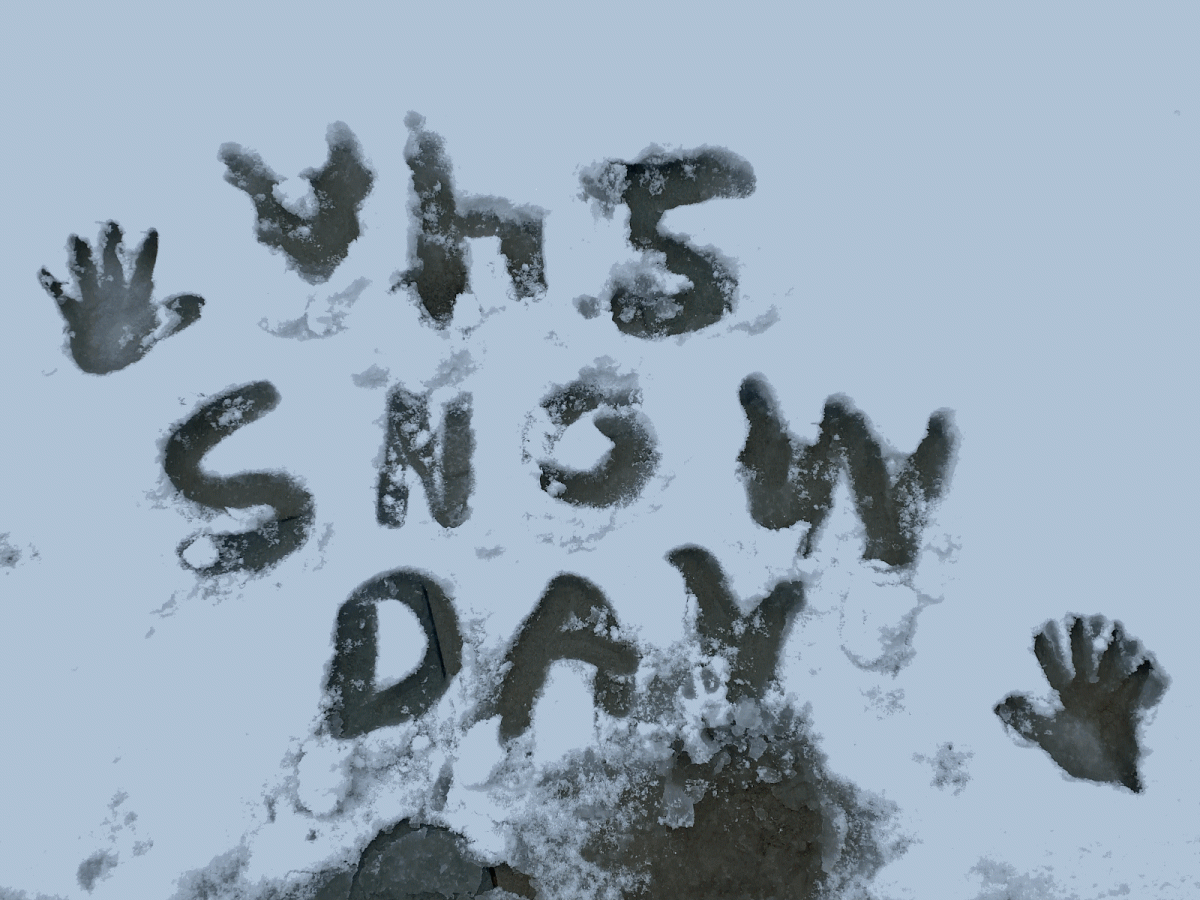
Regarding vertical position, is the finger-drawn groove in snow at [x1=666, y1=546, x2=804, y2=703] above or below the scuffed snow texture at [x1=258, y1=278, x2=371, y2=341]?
below

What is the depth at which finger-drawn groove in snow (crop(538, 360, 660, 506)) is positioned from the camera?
1634 mm

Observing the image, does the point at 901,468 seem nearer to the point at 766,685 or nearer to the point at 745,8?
the point at 766,685

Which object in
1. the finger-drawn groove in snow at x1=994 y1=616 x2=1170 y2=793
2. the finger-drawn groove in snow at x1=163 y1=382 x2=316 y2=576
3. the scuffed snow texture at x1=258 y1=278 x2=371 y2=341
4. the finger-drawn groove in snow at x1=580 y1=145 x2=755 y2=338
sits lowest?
the finger-drawn groove in snow at x1=994 y1=616 x2=1170 y2=793

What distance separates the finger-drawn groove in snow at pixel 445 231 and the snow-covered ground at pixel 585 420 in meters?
0.02

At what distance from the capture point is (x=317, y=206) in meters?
1.64

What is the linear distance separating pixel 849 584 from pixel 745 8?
3.68ft

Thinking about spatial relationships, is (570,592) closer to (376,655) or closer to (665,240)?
(376,655)

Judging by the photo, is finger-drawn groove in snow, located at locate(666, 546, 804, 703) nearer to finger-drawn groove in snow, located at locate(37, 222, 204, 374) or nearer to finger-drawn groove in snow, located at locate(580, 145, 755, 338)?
finger-drawn groove in snow, located at locate(580, 145, 755, 338)

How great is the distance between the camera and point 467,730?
162cm

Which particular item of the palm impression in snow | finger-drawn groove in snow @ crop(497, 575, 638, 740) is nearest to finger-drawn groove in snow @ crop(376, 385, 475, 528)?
the palm impression in snow

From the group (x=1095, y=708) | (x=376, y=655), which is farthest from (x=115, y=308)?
(x=1095, y=708)

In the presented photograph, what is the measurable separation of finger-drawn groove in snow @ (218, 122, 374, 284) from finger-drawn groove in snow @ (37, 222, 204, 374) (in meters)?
0.19

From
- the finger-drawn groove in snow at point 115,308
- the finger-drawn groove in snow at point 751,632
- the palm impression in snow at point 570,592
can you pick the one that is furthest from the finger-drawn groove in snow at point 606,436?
the finger-drawn groove in snow at point 115,308

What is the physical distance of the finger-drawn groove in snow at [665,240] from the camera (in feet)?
5.39
